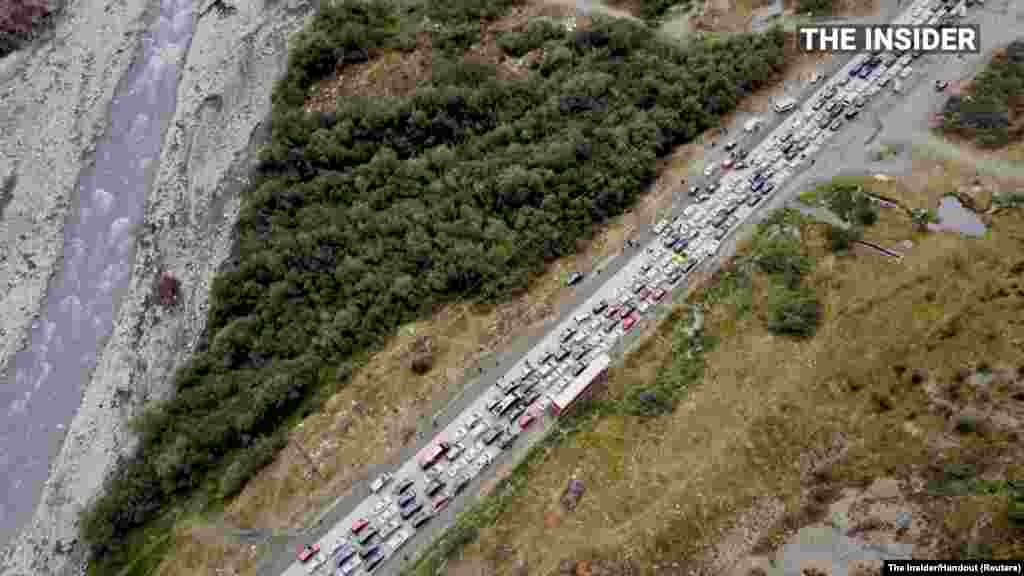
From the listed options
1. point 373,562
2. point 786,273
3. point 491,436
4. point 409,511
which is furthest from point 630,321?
point 373,562

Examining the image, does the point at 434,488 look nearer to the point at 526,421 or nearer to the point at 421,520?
the point at 421,520

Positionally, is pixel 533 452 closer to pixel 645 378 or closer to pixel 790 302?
pixel 645 378

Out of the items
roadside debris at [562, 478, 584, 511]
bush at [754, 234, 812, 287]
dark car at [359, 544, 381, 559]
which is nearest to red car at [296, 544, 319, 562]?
dark car at [359, 544, 381, 559]

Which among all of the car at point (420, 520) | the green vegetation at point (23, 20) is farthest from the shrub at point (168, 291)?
the green vegetation at point (23, 20)

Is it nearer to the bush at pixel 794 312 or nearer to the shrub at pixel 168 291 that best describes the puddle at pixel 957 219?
the bush at pixel 794 312

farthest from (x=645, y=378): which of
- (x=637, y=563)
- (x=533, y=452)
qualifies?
(x=637, y=563)
